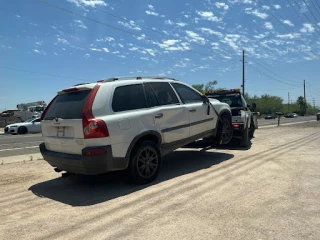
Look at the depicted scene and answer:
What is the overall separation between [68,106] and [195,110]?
280 centimetres

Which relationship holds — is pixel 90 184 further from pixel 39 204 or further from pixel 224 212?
pixel 224 212

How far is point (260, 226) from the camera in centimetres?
342

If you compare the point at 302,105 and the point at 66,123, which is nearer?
the point at 66,123

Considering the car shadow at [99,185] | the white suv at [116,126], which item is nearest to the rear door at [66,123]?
the white suv at [116,126]

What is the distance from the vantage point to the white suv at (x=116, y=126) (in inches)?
181

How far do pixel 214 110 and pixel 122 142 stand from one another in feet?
10.4

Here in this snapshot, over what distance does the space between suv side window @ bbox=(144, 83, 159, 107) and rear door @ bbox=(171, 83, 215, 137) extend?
2.70 feet

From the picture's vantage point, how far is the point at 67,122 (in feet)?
15.8

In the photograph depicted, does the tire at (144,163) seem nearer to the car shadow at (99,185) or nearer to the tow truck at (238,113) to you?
the car shadow at (99,185)

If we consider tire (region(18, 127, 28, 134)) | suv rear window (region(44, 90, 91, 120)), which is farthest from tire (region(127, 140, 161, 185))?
tire (region(18, 127, 28, 134))

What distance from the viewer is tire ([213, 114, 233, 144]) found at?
7551 mm

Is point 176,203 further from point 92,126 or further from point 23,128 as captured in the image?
point 23,128

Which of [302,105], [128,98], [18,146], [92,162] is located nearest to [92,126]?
[92,162]

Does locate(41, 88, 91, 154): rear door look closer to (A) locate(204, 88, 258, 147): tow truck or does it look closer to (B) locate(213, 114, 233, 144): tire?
(B) locate(213, 114, 233, 144): tire
